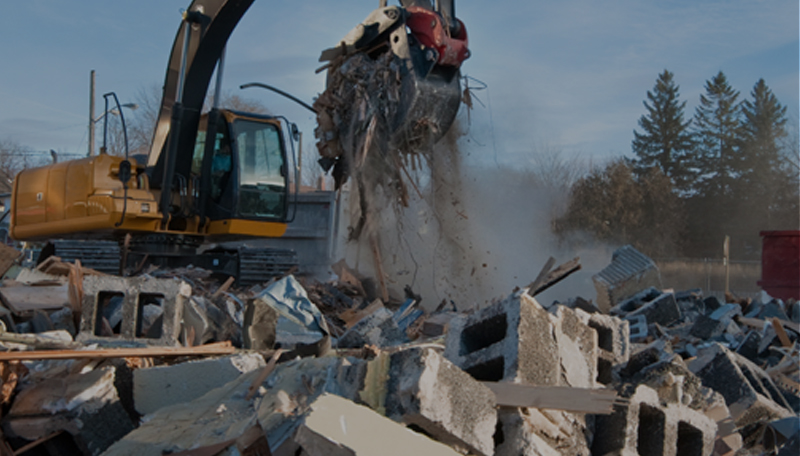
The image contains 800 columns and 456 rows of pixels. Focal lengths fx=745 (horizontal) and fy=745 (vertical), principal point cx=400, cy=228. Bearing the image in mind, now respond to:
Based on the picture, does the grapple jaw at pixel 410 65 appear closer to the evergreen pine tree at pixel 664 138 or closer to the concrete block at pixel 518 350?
the concrete block at pixel 518 350

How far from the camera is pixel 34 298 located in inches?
227

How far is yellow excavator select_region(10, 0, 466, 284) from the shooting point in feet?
27.8

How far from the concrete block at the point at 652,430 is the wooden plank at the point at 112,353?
2.19 metres

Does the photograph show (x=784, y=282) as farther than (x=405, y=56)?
Yes

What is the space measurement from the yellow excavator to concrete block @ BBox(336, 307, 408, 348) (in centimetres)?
370

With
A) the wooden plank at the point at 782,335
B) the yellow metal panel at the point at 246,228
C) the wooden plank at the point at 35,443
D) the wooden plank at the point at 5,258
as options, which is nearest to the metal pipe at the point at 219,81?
the yellow metal panel at the point at 246,228

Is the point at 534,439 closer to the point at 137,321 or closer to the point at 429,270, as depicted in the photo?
the point at 137,321

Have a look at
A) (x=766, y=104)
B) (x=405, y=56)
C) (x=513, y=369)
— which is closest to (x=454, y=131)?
(x=405, y=56)

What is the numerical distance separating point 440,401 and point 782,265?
1228 centimetres

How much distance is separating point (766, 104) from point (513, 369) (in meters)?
36.6

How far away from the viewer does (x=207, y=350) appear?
14.0 feet

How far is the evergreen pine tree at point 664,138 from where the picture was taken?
33875 millimetres

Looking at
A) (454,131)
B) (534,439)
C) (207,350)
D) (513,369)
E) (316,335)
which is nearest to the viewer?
(534,439)

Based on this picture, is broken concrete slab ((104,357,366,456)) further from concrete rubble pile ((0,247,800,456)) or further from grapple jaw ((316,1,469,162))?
grapple jaw ((316,1,469,162))
